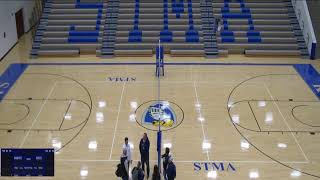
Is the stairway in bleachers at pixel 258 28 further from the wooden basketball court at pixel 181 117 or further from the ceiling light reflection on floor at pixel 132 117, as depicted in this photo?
the ceiling light reflection on floor at pixel 132 117

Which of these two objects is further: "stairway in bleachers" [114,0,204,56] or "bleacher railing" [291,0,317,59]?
"stairway in bleachers" [114,0,204,56]

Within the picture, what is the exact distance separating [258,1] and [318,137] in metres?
12.6

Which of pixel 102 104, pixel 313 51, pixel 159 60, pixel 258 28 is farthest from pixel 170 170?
pixel 258 28

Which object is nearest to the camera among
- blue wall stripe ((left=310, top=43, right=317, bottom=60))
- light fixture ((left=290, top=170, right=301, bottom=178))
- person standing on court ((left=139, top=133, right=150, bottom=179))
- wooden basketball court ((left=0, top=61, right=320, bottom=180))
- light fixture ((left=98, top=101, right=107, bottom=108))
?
person standing on court ((left=139, top=133, right=150, bottom=179))

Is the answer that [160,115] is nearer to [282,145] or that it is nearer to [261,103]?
[261,103]

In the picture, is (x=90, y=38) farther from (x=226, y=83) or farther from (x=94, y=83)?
(x=226, y=83)

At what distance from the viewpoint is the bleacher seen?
21719 mm

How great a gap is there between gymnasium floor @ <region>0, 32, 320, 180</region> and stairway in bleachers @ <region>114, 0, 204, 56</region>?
915mm

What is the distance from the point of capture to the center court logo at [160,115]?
14.4 metres

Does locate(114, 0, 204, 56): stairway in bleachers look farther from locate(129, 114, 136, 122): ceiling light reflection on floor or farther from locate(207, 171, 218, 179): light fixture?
locate(207, 171, 218, 179): light fixture

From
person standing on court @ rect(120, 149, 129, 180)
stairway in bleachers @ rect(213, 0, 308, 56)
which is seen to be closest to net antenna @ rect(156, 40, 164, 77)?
stairway in bleachers @ rect(213, 0, 308, 56)

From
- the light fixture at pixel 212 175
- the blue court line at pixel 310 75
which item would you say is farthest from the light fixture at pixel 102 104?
the blue court line at pixel 310 75

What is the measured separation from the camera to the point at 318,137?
44.4 ft

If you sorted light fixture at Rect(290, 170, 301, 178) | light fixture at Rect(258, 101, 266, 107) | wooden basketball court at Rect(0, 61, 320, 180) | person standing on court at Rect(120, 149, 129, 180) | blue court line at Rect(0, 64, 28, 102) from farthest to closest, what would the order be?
blue court line at Rect(0, 64, 28, 102) < light fixture at Rect(258, 101, 266, 107) < wooden basketball court at Rect(0, 61, 320, 180) < light fixture at Rect(290, 170, 301, 178) < person standing on court at Rect(120, 149, 129, 180)
